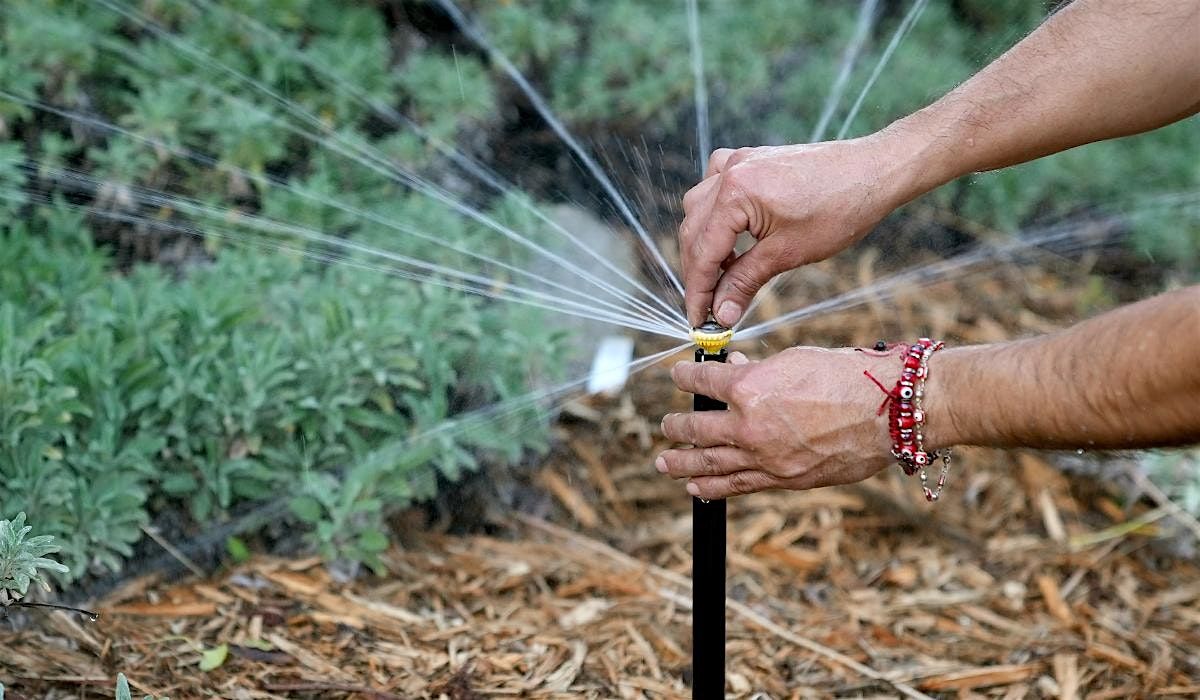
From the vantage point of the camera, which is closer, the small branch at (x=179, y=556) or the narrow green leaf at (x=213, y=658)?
the narrow green leaf at (x=213, y=658)

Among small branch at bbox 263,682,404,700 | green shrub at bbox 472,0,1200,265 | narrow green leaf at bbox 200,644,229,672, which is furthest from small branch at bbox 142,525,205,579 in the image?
green shrub at bbox 472,0,1200,265

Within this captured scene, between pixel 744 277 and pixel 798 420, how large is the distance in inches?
11.9

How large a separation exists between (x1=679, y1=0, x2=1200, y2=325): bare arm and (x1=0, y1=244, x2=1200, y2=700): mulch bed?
90 centimetres

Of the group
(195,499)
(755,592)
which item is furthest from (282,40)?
(755,592)

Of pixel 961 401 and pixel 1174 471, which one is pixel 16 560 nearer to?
pixel 961 401

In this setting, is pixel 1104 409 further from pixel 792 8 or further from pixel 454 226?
pixel 792 8

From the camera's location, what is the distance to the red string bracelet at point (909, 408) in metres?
1.75

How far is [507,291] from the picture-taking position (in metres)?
3.22

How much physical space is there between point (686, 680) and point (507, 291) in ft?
3.98

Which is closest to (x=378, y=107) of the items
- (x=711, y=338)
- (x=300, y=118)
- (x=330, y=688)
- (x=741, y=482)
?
(x=300, y=118)

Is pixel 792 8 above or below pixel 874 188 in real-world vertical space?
above

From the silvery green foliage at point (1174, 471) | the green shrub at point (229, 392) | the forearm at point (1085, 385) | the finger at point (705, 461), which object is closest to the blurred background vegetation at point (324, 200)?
the green shrub at point (229, 392)

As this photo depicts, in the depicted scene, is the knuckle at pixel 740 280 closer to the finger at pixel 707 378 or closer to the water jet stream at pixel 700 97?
the finger at pixel 707 378

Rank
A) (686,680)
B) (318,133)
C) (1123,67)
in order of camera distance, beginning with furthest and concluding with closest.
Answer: (318,133)
(686,680)
(1123,67)
